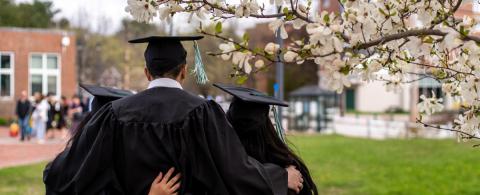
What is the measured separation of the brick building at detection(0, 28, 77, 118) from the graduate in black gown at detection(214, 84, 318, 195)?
29.4 meters

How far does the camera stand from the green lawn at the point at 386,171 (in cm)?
971

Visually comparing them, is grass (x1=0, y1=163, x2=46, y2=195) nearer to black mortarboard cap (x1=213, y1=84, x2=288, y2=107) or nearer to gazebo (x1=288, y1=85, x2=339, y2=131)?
black mortarboard cap (x1=213, y1=84, x2=288, y2=107)

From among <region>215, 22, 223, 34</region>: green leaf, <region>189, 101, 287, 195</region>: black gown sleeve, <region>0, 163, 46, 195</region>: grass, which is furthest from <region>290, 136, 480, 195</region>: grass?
<region>215, 22, 223, 34</region>: green leaf

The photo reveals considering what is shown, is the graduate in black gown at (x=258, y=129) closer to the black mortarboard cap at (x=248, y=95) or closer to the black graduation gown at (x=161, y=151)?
→ the black mortarboard cap at (x=248, y=95)

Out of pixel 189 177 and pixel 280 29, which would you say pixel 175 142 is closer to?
pixel 189 177

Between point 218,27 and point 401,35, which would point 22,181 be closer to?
point 218,27

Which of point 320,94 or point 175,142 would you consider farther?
point 320,94

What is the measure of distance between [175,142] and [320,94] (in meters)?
25.1

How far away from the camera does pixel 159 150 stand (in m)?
3.19

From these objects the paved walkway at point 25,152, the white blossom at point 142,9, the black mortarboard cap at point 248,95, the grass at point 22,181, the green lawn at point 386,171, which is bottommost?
the paved walkway at point 25,152

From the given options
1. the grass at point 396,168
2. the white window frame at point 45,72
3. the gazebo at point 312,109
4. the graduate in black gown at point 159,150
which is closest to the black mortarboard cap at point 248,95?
the graduate in black gown at point 159,150

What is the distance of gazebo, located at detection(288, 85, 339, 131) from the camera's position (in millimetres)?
28109

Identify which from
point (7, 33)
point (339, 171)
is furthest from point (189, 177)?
point (7, 33)

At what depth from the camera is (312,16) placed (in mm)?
2895
